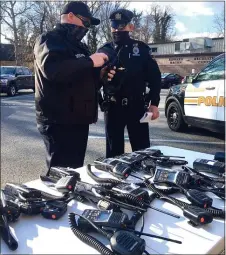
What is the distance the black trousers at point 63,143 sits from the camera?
193 centimetres

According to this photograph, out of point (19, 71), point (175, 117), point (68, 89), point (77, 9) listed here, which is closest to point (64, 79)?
point (68, 89)

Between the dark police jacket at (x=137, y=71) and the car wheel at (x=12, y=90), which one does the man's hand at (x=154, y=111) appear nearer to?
the dark police jacket at (x=137, y=71)

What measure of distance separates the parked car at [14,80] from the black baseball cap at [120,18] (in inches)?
456

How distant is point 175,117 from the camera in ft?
19.1

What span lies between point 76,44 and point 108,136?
0.81 meters

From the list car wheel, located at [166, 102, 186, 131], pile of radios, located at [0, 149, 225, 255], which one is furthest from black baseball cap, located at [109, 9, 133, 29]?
car wheel, located at [166, 102, 186, 131]

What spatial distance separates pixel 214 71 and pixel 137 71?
2.68m

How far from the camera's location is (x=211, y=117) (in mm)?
4762

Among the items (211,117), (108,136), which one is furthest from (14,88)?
(108,136)

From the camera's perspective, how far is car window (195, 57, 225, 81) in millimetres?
4543

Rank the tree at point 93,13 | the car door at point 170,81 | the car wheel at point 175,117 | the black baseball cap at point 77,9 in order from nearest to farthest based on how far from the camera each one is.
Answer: the black baseball cap at point 77,9
the tree at point 93,13
the car wheel at point 175,117
the car door at point 170,81

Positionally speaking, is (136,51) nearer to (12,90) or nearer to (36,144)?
(36,144)

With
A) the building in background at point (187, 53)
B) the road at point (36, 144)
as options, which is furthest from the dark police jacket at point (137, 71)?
the building in background at point (187, 53)

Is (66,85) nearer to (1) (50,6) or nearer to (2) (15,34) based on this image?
(1) (50,6)
